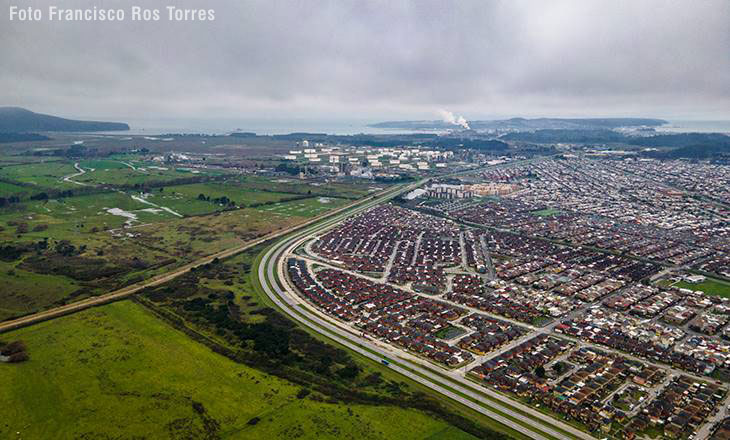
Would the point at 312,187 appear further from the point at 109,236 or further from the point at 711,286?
the point at 711,286

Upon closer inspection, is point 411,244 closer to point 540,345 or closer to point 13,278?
point 540,345

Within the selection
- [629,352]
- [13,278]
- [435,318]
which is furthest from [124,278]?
[629,352]

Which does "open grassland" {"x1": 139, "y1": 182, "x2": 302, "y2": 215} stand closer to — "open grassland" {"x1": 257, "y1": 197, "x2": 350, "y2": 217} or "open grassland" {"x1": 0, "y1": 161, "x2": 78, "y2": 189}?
"open grassland" {"x1": 257, "y1": 197, "x2": 350, "y2": 217}

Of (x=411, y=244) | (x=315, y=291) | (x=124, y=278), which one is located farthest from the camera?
(x=411, y=244)

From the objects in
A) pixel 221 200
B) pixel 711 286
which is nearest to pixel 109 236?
pixel 221 200

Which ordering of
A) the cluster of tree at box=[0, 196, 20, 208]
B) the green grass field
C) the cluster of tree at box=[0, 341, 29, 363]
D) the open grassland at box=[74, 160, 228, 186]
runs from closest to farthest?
the cluster of tree at box=[0, 341, 29, 363]
the green grass field
the cluster of tree at box=[0, 196, 20, 208]
the open grassland at box=[74, 160, 228, 186]

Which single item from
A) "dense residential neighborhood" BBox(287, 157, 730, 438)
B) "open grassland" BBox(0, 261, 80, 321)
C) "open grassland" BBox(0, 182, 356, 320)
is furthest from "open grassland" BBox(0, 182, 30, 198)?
"dense residential neighborhood" BBox(287, 157, 730, 438)

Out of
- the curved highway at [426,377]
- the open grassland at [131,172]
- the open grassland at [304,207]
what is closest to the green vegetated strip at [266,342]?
the curved highway at [426,377]
